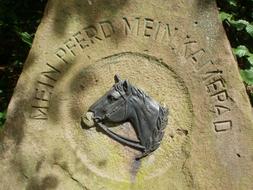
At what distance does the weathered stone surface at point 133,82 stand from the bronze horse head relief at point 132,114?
0.14 feet

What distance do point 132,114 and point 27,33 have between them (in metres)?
1.24

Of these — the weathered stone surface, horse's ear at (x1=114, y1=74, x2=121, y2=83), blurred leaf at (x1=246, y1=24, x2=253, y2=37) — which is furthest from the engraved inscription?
blurred leaf at (x1=246, y1=24, x2=253, y2=37)

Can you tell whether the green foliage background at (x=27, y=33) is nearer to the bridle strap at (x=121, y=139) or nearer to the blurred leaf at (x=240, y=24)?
the blurred leaf at (x=240, y=24)

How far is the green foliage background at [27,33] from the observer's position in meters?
3.38

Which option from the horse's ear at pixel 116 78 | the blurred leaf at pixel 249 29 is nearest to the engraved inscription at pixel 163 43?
the horse's ear at pixel 116 78

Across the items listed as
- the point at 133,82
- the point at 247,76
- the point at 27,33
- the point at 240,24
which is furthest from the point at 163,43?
the point at 27,33

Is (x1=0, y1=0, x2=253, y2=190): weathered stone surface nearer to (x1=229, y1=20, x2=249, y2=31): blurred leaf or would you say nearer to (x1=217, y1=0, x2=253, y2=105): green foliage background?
(x1=217, y1=0, x2=253, y2=105): green foliage background

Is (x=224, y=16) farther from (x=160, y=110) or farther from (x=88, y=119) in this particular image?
(x=88, y=119)

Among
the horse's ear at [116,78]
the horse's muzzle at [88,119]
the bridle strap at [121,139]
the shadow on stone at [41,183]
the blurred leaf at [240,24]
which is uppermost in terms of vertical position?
the blurred leaf at [240,24]

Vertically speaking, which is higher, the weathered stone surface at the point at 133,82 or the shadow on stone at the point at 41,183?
the weathered stone surface at the point at 133,82

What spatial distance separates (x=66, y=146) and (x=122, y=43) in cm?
60

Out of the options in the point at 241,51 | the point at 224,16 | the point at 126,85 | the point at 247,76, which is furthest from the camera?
the point at 224,16

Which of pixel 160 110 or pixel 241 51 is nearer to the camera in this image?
pixel 160 110

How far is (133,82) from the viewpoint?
267 cm
